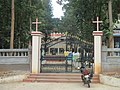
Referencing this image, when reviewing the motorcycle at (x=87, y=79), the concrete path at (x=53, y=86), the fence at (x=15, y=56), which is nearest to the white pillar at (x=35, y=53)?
the fence at (x=15, y=56)

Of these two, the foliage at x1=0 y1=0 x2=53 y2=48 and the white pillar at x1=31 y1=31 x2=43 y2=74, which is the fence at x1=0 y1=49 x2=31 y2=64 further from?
the foliage at x1=0 y1=0 x2=53 y2=48

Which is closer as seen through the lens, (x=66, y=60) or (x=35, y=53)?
(x=35, y=53)

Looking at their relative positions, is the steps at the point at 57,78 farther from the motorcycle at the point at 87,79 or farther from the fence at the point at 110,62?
the motorcycle at the point at 87,79

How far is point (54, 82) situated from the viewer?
16.0 m

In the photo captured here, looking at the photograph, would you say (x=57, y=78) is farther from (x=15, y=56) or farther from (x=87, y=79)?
(x=15, y=56)

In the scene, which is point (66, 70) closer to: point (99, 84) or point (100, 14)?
point (99, 84)

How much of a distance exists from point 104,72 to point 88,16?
1218cm

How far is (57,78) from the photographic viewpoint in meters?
16.5

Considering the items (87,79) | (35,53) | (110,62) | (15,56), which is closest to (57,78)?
(35,53)

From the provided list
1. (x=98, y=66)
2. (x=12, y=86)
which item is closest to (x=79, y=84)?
(x=98, y=66)

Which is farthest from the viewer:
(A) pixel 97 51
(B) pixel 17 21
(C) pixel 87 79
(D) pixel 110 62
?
(B) pixel 17 21

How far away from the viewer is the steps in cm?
1617

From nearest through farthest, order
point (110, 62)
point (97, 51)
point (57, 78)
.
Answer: point (57, 78)
point (97, 51)
point (110, 62)

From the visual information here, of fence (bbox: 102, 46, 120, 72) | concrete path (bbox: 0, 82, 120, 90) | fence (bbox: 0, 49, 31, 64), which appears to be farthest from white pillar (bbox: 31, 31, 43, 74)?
fence (bbox: 102, 46, 120, 72)
